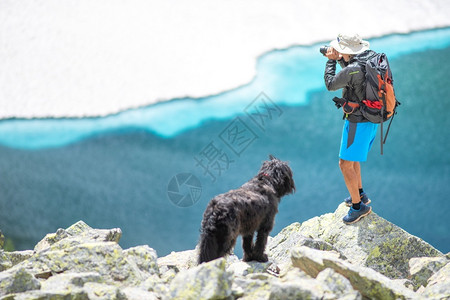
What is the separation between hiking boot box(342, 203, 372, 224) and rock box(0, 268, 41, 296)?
4004 millimetres

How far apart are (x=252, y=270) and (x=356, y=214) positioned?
1816 mm

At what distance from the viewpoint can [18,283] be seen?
13.9ft

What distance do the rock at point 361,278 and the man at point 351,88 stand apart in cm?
160

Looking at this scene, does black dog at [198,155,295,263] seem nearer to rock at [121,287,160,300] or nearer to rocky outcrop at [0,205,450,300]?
rocky outcrop at [0,205,450,300]

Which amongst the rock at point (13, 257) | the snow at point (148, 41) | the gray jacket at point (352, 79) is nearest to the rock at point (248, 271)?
the rock at point (13, 257)

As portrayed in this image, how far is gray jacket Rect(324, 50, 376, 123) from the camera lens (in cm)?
543

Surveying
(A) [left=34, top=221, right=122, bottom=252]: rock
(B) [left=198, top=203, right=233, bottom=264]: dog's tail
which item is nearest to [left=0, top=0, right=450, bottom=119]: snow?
(A) [left=34, top=221, right=122, bottom=252]: rock

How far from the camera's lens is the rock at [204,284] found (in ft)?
12.9

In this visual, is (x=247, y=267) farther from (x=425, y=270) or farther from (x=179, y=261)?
(x=425, y=270)

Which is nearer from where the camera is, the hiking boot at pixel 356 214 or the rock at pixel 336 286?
the rock at pixel 336 286

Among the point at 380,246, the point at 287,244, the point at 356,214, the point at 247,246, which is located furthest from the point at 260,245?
Result: the point at 380,246

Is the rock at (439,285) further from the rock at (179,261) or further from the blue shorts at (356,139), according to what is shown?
the rock at (179,261)

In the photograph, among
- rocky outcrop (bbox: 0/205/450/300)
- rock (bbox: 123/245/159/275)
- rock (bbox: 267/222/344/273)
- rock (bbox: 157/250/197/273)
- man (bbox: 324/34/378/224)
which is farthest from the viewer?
rock (bbox: 267/222/344/273)

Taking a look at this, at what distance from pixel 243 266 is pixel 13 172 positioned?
779 cm
